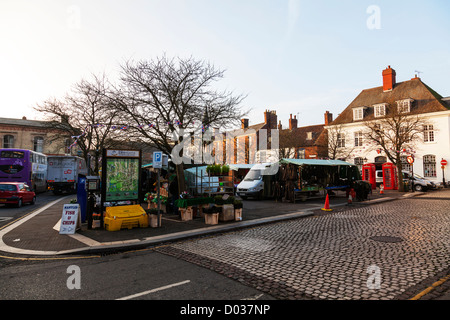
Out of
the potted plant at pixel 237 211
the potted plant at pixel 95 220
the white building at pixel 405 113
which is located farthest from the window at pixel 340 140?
the potted plant at pixel 95 220

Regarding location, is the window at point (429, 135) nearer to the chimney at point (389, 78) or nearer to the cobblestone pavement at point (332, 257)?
the chimney at point (389, 78)

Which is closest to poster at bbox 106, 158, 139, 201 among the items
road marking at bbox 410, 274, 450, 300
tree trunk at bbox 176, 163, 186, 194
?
tree trunk at bbox 176, 163, 186, 194

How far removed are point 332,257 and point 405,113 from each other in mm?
27269

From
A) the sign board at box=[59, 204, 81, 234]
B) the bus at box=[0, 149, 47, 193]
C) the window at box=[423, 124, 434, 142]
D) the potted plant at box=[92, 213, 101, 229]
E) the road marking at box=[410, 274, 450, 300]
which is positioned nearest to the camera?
the road marking at box=[410, 274, 450, 300]

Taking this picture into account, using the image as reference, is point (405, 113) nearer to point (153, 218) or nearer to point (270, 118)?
point (153, 218)

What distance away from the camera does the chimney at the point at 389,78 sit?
39844 mm

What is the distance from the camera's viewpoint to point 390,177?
29.0 metres

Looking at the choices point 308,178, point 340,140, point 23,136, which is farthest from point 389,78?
point 23,136

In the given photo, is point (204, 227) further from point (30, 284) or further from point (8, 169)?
point (8, 169)

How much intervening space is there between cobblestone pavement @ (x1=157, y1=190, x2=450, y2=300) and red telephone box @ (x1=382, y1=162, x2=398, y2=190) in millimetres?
21226

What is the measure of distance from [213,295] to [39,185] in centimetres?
3036

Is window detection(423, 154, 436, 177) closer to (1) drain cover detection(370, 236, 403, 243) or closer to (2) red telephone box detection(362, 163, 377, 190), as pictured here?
(2) red telephone box detection(362, 163, 377, 190)

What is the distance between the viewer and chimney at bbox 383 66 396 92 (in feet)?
131

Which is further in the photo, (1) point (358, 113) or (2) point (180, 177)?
(1) point (358, 113)
